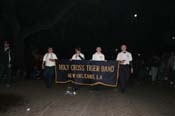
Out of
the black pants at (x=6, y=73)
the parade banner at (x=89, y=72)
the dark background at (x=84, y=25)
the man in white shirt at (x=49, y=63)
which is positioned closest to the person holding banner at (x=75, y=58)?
the parade banner at (x=89, y=72)

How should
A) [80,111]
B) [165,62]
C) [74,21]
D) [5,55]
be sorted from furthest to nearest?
[74,21] → [165,62] → [5,55] → [80,111]

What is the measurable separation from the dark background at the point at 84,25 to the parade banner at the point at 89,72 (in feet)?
23.3

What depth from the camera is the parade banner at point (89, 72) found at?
14.1 metres

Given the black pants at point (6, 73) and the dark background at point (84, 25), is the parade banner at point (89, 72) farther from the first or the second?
the dark background at point (84, 25)

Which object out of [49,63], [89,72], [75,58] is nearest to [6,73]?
[49,63]

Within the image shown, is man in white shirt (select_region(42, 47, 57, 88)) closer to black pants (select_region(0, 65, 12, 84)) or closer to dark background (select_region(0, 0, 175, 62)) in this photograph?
black pants (select_region(0, 65, 12, 84))

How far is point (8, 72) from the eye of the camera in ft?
49.6

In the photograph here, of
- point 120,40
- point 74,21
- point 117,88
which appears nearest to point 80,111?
point 117,88

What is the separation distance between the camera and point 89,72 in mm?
14406

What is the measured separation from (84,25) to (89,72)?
13706mm

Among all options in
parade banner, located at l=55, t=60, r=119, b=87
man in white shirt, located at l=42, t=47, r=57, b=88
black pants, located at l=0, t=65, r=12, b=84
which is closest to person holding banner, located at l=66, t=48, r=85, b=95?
parade banner, located at l=55, t=60, r=119, b=87

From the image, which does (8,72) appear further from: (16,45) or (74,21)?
(74,21)

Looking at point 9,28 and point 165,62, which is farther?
point 9,28

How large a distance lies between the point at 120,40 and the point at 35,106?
31050 millimetres
